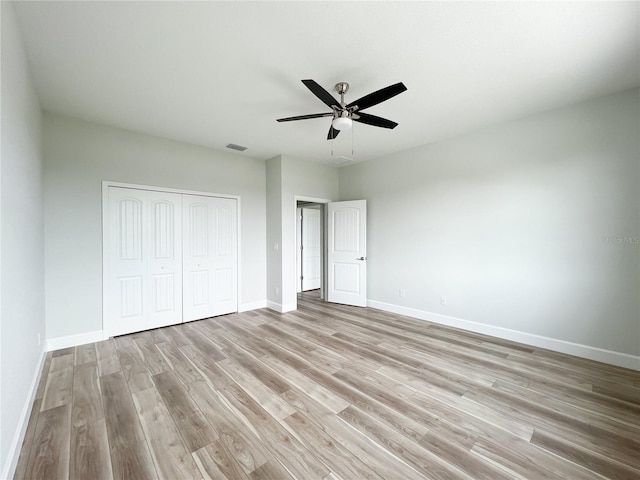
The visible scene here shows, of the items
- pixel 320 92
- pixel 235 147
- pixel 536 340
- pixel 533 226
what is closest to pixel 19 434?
pixel 320 92

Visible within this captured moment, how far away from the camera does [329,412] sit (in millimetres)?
2012

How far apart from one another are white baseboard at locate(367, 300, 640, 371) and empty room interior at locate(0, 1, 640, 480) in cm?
2

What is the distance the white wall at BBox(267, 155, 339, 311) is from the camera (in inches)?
187

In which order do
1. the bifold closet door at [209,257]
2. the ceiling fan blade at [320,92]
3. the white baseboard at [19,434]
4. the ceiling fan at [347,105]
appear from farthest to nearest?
the bifold closet door at [209,257] < the ceiling fan at [347,105] < the ceiling fan blade at [320,92] < the white baseboard at [19,434]

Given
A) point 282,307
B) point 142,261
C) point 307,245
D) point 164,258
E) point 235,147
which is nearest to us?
point 142,261

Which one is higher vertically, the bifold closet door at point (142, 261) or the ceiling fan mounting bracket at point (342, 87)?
the ceiling fan mounting bracket at point (342, 87)

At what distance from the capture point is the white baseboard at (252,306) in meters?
4.77

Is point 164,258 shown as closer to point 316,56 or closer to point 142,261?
point 142,261

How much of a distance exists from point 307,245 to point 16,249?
5449 millimetres

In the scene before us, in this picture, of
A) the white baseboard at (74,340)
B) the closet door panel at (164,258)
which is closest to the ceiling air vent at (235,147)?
the closet door panel at (164,258)

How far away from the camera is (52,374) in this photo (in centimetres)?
258

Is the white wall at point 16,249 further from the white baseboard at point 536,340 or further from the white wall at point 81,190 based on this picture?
the white baseboard at point 536,340

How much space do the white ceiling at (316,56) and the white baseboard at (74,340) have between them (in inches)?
108

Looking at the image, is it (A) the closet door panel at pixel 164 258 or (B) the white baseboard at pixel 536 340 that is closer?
(B) the white baseboard at pixel 536 340
